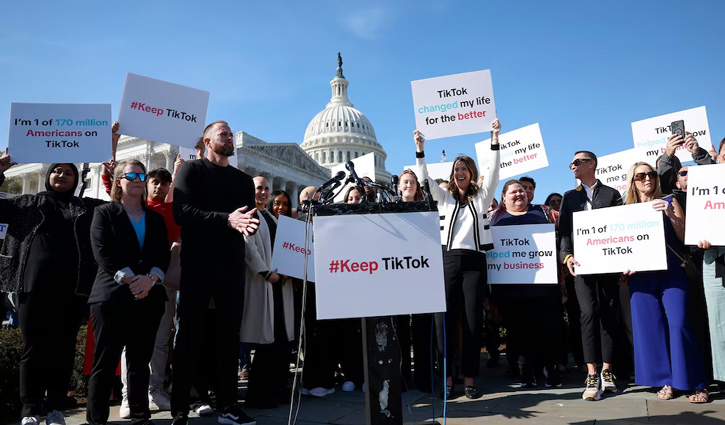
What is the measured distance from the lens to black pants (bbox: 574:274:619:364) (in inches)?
184

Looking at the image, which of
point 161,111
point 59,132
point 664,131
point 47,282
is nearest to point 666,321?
point 664,131

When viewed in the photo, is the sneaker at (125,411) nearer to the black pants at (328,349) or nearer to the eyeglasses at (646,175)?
the black pants at (328,349)

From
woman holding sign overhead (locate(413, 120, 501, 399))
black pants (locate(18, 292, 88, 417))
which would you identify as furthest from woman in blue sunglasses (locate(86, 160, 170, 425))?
woman holding sign overhead (locate(413, 120, 501, 399))

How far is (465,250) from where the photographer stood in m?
4.72

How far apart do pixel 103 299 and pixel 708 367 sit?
5.08 m

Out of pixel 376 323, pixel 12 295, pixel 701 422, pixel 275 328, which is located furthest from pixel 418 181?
pixel 12 295

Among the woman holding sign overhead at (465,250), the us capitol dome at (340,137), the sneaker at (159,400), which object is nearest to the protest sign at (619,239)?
the woman holding sign overhead at (465,250)

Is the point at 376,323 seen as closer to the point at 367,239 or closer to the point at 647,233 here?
the point at 367,239

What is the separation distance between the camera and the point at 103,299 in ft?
11.5

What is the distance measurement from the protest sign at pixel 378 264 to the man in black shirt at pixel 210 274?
104 cm

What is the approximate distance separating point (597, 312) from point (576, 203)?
1.05 metres

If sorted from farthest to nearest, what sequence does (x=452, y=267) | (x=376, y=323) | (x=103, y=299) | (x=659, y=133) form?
(x=659, y=133), (x=452, y=267), (x=103, y=299), (x=376, y=323)

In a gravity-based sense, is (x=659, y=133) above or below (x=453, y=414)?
above

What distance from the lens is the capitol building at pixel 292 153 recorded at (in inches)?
2186
